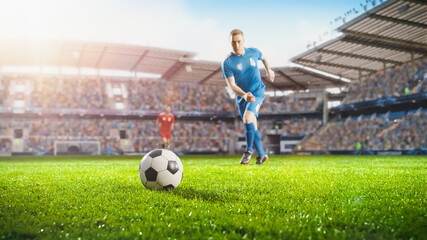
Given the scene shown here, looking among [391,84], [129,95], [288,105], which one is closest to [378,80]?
[391,84]

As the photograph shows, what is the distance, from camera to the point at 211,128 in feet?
137

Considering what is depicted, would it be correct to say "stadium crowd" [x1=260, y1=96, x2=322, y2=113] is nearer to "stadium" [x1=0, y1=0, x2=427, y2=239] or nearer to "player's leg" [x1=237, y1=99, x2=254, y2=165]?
"stadium" [x1=0, y1=0, x2=427, y2=239]

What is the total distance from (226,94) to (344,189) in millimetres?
40316

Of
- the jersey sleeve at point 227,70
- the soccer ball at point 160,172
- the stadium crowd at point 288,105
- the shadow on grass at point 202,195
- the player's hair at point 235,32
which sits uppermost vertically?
the stadium crowd at point 288,105

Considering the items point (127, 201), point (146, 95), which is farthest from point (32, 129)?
point (127, 201)

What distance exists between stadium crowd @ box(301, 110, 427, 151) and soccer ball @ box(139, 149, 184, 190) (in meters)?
25.3

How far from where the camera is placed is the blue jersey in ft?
26.3

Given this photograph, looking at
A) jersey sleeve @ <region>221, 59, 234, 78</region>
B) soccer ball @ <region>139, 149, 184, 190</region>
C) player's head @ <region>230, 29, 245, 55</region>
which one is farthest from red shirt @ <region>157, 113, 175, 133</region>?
soccer ball @ <region>139, 149, 184, 190</region>

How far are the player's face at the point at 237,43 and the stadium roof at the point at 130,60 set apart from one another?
25.2m

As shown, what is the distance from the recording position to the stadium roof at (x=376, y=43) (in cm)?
2229

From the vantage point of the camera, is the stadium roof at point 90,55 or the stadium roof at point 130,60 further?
the stadium roof at point 130,60

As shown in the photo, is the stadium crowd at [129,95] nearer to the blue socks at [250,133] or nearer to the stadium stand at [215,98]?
the stadium stand at [215,98]

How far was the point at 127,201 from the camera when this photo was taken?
3.47 metres

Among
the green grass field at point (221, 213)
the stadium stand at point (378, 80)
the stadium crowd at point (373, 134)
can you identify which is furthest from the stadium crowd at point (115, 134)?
the green grass field at point (221, 213)
